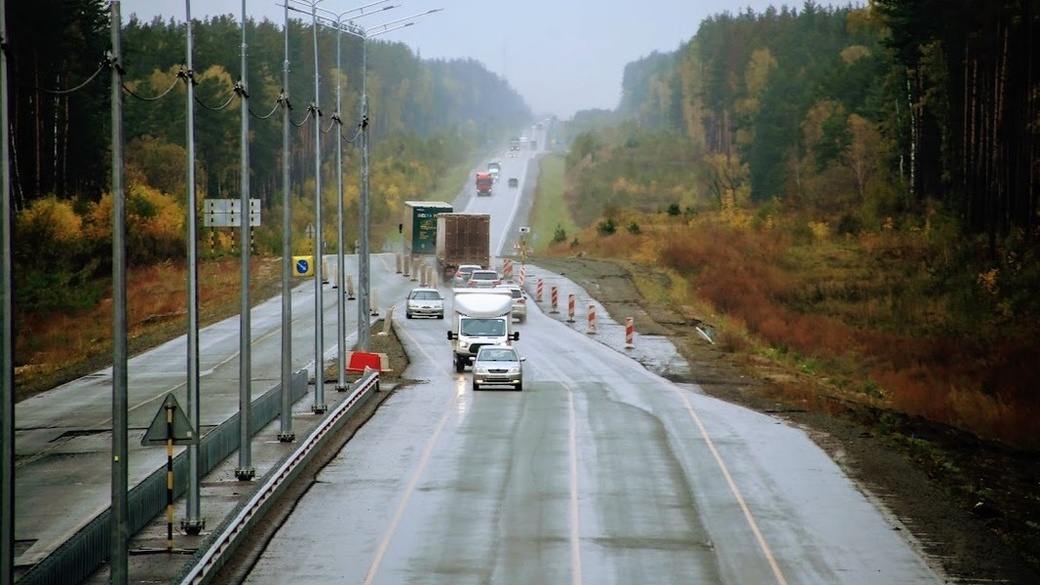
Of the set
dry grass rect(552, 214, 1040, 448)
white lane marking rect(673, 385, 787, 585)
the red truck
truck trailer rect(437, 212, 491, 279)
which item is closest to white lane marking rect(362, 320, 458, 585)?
white lane marking rect(673, 385, 787, 585)

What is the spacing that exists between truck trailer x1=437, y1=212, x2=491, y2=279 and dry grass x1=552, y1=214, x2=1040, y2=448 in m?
10.5

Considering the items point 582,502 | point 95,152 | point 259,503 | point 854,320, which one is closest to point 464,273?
point 854,320

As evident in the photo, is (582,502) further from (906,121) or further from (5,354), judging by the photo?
(906,121)

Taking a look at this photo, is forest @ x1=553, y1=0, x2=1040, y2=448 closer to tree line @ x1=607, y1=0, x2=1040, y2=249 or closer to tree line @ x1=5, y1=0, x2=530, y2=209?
tree line @ x1=607, y1=0, x2=1040, y2=249

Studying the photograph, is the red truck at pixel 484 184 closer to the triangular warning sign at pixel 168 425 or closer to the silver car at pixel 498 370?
the silver car at pixel 498 370

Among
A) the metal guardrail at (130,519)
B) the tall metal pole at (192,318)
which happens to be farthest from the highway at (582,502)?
the metal guardrail at (130,519)

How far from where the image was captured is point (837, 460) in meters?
35.3

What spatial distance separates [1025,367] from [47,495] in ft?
109

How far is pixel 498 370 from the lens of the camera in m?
47.1

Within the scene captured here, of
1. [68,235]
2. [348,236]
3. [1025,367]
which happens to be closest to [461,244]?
[68,235]

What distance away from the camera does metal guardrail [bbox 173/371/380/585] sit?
22.1 metres

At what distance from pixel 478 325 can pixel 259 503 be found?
84.3 feet

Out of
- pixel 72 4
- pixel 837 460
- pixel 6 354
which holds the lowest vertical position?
pixel 837 460

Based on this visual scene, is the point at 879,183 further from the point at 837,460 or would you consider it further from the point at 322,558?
the point at 322,558
